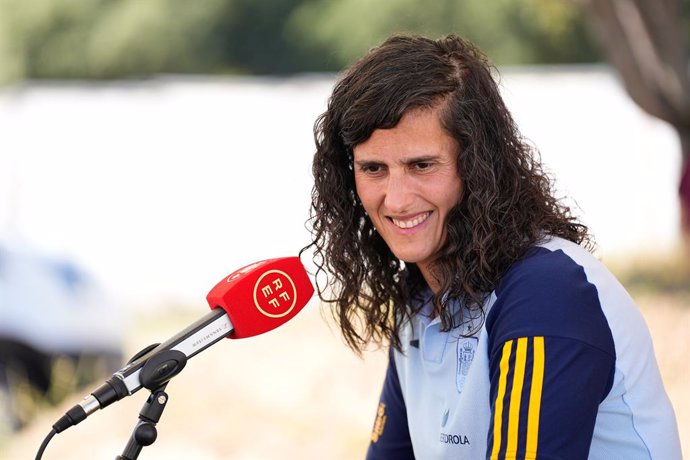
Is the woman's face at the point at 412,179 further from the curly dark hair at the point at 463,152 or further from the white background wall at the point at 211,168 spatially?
the white background wall at the point at 211,168

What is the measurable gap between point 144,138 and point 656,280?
4.94 m

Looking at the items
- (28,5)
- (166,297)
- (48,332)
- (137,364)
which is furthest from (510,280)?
(28,5)

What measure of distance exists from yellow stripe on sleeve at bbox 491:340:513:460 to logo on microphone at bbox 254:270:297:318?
463mm

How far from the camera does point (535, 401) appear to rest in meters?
2.02

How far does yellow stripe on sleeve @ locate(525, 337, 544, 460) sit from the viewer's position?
200 centimetres

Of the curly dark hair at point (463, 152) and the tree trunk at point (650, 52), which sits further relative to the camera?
the tree trunk at point (650, 52)

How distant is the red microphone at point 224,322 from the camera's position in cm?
195

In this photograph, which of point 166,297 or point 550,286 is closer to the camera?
point 550,286

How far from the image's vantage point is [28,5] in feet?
64.4

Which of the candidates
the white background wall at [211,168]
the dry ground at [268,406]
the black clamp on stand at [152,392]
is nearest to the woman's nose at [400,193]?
the black clamp on stand at [152,392]

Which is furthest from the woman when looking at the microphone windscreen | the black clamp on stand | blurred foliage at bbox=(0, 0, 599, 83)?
blurred foliage at bbox=(0, 0, 599, 83)

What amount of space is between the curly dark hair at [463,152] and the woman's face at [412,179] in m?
0.02

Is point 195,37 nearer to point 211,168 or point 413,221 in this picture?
point 211,168

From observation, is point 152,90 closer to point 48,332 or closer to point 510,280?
point 48,332
